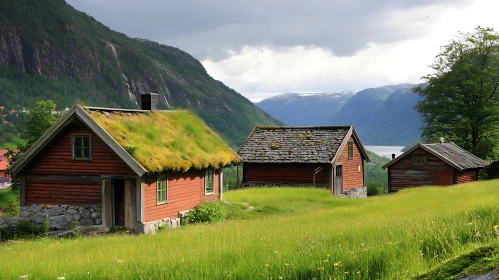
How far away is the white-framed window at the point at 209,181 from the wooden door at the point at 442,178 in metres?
24.9

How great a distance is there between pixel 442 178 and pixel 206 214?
90.9 feet

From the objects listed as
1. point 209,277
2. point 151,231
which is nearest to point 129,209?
point 151,231

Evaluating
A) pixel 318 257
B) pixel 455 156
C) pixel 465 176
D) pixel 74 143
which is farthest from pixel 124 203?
pixel 465 176

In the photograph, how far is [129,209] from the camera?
81.1 feet

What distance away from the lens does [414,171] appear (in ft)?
162

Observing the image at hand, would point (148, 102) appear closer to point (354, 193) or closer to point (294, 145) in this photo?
point (294, 145)

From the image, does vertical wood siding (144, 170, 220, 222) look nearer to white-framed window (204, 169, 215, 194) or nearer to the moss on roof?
white-framed window (204, 169, 215, 194)

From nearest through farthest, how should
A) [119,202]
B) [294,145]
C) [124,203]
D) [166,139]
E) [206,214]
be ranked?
[124,203]
[119,202]
[206,214]
[166,139]
[294,145]

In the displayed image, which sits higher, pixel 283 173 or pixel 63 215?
pixel 283 173

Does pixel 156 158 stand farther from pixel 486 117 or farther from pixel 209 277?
pixel 486 117

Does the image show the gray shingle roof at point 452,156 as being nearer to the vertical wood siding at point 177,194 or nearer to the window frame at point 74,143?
the vertical wood siding at point 177,194

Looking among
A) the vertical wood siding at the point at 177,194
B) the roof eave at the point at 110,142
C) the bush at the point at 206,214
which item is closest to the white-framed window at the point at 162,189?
the vertical wood siding at the point at 177,194

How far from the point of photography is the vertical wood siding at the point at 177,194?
2500 cm

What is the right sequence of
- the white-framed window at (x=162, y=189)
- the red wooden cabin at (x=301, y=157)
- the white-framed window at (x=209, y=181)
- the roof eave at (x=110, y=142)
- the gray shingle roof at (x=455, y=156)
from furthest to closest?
1. the gray shingle roof at (x=455, y=156)
2. the red wooden cabin at (x=301, y=157)
3. the white-framed window at (x=209, y=181)
4. the white-framed window at (x=162, y=189)
5. the roof eave at (x=110, y=142)
